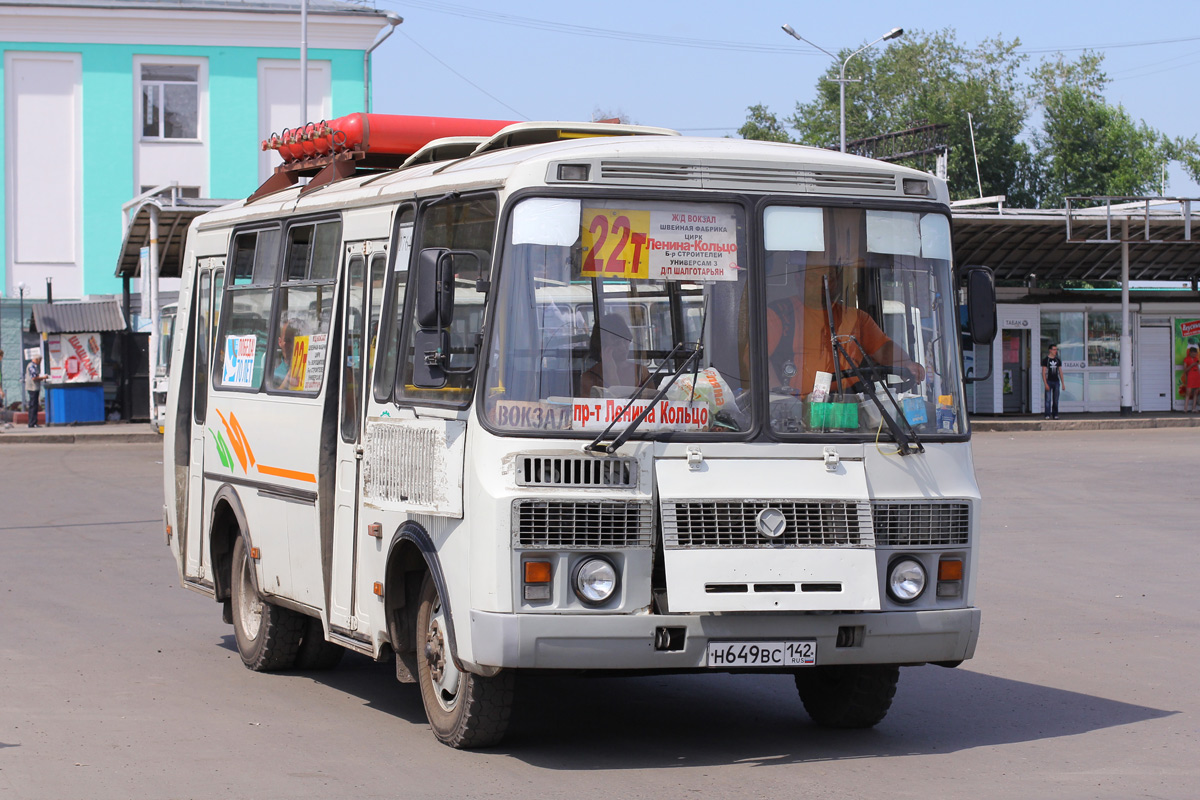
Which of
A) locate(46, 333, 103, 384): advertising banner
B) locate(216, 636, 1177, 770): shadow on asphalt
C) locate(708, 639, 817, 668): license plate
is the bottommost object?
locate(216, 636, 1177, 770): shadow on asphalt

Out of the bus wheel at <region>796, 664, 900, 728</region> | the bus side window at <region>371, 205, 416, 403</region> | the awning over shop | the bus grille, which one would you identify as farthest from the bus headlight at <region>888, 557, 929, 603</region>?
the awning over shop

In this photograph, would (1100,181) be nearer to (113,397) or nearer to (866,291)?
(113,397)

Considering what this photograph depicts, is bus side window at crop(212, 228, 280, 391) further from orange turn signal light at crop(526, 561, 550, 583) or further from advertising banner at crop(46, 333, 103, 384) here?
advertising banner at crop(46, 333, 103, 384)

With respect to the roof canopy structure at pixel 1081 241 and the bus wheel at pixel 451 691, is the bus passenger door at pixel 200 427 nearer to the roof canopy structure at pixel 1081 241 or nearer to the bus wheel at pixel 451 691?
the bus wheel at pixel 451 691

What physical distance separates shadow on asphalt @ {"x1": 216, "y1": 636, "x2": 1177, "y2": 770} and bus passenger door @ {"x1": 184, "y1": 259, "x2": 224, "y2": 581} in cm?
151

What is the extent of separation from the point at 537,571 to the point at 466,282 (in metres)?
1.33

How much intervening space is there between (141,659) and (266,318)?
2.20 meters

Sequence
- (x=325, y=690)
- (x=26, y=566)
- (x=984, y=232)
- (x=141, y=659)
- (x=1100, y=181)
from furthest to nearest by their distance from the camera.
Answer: (x=1100, y=181) → (x=984, y=232) → (x=26, y=566) → (x=141, y=659) → (x=325, y=690)

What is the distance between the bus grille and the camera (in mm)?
6367

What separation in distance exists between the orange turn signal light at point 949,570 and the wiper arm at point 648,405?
1.44 metres

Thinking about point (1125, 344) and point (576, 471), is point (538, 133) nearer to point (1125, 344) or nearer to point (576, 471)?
point (576, 471)

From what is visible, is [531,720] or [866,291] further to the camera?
[531,720]

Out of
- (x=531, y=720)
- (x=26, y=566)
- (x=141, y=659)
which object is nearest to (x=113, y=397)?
(x=26, y=566)

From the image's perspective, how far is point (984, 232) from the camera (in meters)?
35.2
